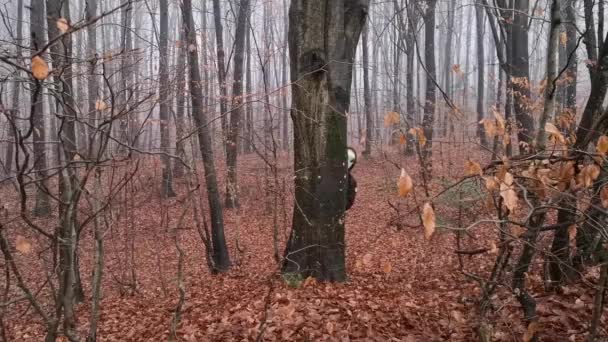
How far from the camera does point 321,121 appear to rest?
190 inches

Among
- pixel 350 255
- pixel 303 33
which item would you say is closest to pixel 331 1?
pixel 303 33

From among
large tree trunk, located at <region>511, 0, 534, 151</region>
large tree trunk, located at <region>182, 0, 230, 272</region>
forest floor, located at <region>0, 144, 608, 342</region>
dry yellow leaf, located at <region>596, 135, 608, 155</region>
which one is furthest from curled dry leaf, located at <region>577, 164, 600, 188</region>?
large tree trunk, located at <region>511, 0, 534, 151</region>

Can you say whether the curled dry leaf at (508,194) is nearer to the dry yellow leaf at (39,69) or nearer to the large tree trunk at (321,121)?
the dry yellow leaf at (39,69)

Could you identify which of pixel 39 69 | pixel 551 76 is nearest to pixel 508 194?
pixel 551 76

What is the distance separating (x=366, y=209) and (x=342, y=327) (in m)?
7.84

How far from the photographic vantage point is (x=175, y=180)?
16.4m

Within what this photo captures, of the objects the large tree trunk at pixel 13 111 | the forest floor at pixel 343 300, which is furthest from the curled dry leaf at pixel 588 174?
the large tree trunk at pixel 13 111

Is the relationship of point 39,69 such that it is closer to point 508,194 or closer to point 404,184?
point 404,184

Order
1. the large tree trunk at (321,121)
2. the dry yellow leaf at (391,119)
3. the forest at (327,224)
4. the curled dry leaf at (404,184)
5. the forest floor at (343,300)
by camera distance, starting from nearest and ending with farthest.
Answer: the curled dry leaf at (404,184), the forest at (327,224), the dry yellow leaf at (391,119), the forest floor at (343,300), the large tree trunk at (321,121)

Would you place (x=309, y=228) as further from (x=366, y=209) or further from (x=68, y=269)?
(x=366, y=209)

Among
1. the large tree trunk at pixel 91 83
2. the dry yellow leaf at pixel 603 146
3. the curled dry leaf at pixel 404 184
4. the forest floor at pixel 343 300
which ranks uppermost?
the large tree trunk at pixel 91 83

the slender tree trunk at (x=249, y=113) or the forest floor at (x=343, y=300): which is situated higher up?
the slender tree trunk at (x=249, y=113)

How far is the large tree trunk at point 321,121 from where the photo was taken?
189 inches

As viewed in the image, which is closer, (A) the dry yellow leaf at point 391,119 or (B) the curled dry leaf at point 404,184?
(B) the curled dry leaf at point 404,184
